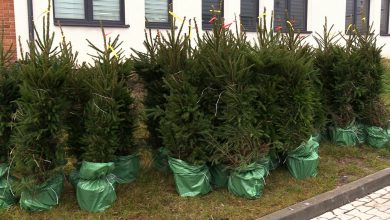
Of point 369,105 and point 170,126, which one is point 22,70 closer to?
point 170,126

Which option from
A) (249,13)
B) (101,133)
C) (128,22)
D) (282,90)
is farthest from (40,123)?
(249,13)

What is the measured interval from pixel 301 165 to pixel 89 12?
5.76 meters

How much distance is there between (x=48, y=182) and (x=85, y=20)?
559 centimetres

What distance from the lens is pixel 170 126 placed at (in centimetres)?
475

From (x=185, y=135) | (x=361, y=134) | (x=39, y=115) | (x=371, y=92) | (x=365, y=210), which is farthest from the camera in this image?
(x=361, y=134)

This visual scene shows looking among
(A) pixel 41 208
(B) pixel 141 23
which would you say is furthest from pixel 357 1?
(A) pixel 41 208

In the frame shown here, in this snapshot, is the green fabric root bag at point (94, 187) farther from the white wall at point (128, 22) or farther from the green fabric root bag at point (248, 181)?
the white wall at point (128, 22)

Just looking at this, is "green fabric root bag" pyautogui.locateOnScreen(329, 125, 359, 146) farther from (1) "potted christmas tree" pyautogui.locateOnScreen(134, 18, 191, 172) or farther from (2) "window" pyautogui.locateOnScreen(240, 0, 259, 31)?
(2) "window" pyautogui.locateOnScreen(240, 0, 259, 31)

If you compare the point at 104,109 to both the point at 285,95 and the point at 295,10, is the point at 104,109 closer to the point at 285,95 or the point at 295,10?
the point at 285,95

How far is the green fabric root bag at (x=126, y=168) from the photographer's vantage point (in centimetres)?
497

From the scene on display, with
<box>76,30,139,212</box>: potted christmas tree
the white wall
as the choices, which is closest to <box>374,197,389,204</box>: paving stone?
<box>76,30,139,212</box>: potted christmas tree

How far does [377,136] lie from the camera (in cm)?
696

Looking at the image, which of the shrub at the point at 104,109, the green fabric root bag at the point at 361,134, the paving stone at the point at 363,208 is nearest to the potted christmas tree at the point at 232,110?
the shrub at the point at 104,109

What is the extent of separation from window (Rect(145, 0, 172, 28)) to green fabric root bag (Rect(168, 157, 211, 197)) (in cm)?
599
